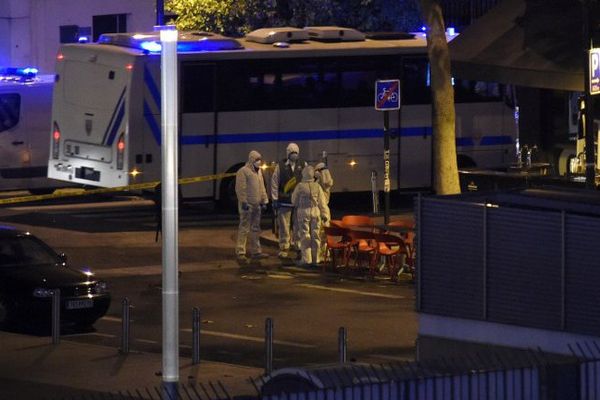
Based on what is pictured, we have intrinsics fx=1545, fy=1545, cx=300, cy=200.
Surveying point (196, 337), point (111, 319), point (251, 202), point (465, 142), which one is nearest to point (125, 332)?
point (196, 337)

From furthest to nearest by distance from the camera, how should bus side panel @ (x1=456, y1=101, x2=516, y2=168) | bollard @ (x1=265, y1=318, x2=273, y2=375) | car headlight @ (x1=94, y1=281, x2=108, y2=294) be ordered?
bus side panel @ (x1=456, y1=101, x2=516, y2=168)
car headlight @ (x1=94, y1=281, x2=108, y2=294)
bollard @ (x1=265, y1=318, x2=273, y2=375)

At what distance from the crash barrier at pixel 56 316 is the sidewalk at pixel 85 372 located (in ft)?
0.40

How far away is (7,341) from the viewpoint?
18719 mm

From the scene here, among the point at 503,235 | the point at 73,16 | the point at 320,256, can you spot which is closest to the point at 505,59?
the point at 320,256

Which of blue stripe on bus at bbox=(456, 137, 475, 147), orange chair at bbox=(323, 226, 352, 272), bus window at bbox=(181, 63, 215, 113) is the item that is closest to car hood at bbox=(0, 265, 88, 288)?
orange chair at bbox=(323, 226, 352, 272)

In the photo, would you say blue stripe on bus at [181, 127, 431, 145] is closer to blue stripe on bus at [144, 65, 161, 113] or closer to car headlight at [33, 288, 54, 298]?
blue stripe on bus at [144, 65, 161, 113]

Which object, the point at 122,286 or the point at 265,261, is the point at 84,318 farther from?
the point at 265,261

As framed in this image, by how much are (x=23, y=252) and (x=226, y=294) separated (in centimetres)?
334

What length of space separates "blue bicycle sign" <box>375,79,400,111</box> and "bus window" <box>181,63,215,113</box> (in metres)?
5.65

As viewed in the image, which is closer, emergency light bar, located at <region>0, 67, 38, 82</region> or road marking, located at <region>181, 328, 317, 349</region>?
road marking, located at <region>181, 328, 317, 349</region>

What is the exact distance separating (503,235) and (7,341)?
6.86 m

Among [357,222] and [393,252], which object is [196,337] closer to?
[393,252]

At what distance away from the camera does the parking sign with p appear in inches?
736

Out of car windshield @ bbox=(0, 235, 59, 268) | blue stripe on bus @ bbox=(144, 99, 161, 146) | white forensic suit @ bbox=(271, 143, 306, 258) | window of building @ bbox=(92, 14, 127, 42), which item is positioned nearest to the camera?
car windshield @ bbox=(0, 235, 59, 268)
